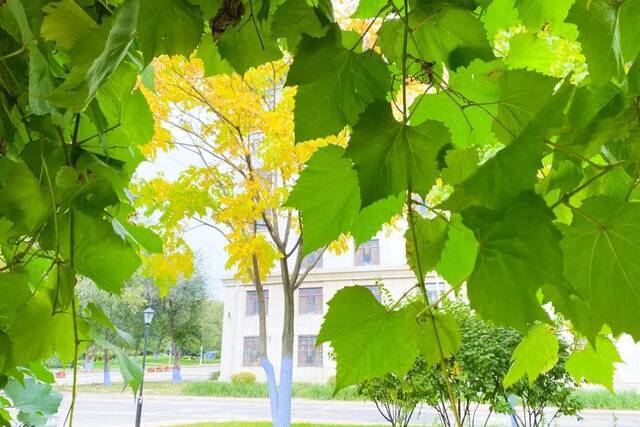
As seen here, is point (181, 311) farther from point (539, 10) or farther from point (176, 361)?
point (539, 10)

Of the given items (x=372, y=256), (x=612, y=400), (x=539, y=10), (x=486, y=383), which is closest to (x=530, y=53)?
(x=539, y=10)

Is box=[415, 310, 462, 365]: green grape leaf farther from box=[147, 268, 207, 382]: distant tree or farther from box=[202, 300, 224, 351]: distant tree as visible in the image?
box=[202, 300, 224, 351]: distant tree

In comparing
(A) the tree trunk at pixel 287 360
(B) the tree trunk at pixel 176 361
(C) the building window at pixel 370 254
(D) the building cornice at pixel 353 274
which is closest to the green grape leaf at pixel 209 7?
(A) the tree trunk at pixel 287 360

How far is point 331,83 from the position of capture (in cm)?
20

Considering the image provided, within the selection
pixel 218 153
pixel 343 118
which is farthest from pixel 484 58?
pixel 218 153

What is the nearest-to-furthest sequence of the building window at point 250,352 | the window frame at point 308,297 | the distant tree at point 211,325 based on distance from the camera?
the window frame at point 308,297 → the building window at point 250,352 → the distant tree at point 211,325

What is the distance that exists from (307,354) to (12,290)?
8413 millimetres

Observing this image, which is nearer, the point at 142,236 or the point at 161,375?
the point at 142,236

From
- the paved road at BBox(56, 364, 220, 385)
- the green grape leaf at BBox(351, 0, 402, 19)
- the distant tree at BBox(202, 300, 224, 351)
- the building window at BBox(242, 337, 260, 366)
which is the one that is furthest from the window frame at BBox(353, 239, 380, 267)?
the green grape leaf at BBox(351, 0, 402, 19)

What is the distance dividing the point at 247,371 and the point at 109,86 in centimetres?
935

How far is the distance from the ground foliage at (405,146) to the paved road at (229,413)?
18.4ft

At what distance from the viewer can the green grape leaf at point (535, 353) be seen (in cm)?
26

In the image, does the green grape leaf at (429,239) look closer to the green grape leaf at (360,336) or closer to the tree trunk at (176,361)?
the green grape leaf at (360,336)

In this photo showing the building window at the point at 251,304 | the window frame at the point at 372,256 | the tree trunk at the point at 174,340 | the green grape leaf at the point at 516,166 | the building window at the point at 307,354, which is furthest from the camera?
the tree trunk at the point at 174,340
